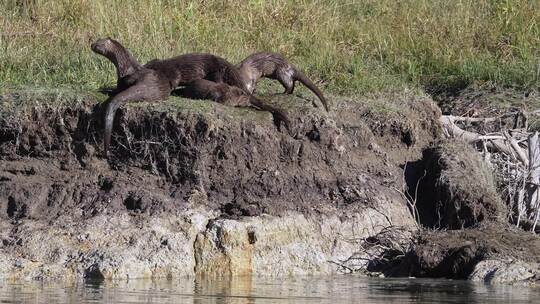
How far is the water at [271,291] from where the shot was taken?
6.84m

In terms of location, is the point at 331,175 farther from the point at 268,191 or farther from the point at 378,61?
the point at 378,61

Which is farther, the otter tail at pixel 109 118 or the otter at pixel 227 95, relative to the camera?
the otter at pixel 227 95

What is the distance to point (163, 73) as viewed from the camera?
8.98 m

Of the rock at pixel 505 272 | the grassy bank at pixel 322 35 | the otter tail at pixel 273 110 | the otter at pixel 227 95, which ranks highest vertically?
the grassy bank at pixel 322 35

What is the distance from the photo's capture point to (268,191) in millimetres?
8508

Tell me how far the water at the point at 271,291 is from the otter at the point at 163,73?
1.48 meters

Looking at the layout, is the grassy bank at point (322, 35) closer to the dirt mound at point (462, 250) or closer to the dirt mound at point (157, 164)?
the dirt mound at point (157, 164)

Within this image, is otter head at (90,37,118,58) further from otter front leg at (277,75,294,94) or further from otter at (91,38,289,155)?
otter front leg at (277,75,294,94)

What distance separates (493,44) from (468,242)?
4.01 metres

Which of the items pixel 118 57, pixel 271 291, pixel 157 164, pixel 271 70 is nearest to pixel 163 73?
pixel 118 57

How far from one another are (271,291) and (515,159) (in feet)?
10.0

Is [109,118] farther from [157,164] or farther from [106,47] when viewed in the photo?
[106,47]

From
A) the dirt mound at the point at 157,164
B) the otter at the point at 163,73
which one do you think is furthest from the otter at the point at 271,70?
the dirt mound at the point at 157,164

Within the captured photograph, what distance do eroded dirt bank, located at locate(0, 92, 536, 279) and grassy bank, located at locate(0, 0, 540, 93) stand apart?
5.12ft
